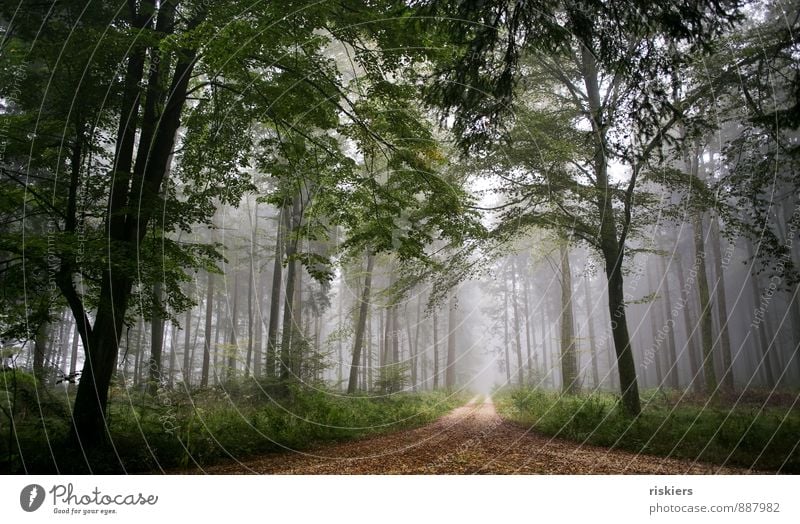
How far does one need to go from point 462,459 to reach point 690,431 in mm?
3194

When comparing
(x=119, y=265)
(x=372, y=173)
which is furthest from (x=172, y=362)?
(x=372, y=173)

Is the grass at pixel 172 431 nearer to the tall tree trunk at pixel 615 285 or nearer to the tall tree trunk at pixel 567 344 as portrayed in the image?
the tall tree trunk at pixel 615 285

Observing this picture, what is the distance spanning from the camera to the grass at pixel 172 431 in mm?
4379

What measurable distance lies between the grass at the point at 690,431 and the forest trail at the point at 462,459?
33 cm

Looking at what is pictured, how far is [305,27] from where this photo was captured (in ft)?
16.2

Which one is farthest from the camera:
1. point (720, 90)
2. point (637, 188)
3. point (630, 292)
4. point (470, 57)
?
point (630, 292)

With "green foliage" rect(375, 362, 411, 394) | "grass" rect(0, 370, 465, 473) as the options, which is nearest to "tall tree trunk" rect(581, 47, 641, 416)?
"grass" rect(0, 370, 465, 473)

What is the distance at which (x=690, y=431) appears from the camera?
17.8 feet

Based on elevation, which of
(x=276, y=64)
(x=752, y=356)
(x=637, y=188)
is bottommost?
(x=752, y=356)

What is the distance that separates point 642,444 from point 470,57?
5.30 m

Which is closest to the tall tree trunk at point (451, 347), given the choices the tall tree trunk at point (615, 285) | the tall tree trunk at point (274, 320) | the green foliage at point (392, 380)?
the green foliage at point (392, 380)

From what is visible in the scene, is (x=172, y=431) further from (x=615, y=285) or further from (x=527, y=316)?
(x=527, y=316)

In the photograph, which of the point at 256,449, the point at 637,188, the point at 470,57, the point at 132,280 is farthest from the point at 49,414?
the point at 637,188
